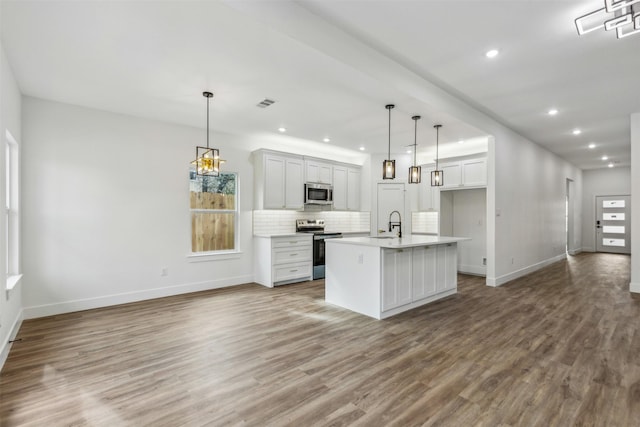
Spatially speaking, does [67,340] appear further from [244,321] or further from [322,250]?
[322,250]

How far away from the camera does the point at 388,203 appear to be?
7.75 meters

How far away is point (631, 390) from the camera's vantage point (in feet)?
7.84

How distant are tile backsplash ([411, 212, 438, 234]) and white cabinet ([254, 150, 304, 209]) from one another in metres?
2.96

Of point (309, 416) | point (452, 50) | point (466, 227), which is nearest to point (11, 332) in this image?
point (309, 416)

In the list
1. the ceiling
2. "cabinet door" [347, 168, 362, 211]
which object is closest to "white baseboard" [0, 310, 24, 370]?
the ceiling

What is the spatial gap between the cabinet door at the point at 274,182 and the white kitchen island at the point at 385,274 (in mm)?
1973

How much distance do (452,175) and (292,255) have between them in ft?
12.5

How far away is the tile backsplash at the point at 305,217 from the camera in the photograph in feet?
20.9

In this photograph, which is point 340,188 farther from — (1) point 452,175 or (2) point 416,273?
(2) point 416,273

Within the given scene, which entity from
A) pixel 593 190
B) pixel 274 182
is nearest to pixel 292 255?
pixel 274 182

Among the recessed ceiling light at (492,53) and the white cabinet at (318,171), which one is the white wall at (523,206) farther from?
the white cabinet at (318,171)

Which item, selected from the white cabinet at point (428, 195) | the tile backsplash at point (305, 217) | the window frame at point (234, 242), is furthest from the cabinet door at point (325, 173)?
the white cabinet at point (428, 195)

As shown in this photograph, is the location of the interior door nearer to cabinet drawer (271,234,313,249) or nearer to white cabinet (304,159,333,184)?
white cabinet (304,159,333,184)

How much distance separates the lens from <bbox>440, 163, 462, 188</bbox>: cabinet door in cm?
671
